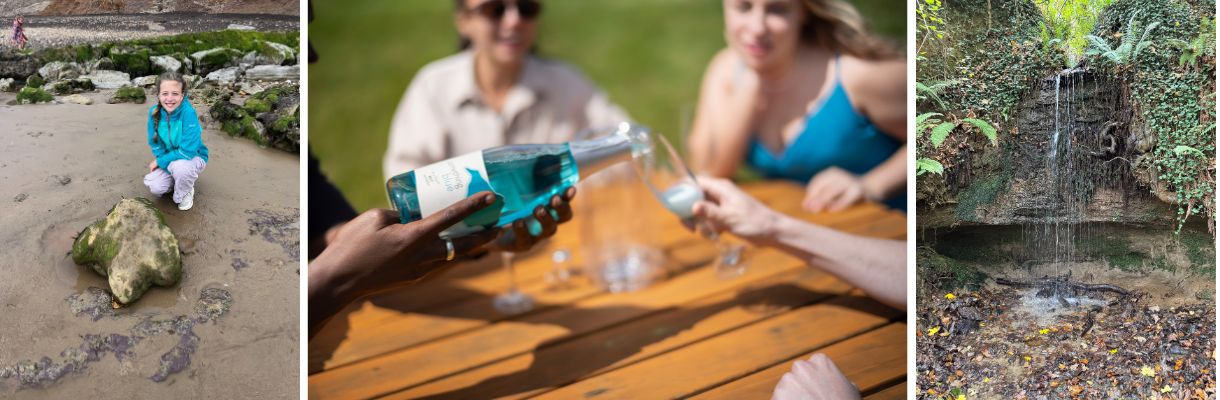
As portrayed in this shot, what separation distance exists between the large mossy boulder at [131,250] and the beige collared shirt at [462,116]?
69cm

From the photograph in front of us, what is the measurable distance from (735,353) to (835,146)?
2.71 feet

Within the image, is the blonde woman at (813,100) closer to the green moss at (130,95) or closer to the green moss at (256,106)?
the green moss at (256,106)

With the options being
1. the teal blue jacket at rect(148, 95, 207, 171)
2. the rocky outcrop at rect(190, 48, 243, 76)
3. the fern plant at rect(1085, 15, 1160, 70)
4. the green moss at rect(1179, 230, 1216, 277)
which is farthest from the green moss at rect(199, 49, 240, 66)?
the green moss at rect(1179, 230, 1216, 277)

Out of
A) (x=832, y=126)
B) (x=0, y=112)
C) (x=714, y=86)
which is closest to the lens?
(x=0, y=112)

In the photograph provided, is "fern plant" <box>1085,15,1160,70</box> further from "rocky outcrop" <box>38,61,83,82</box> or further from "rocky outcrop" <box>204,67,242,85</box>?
"rocky outcrop" <box>38,61,83,82</box>

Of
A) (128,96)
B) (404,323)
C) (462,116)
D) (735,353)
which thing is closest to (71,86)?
(128,96)

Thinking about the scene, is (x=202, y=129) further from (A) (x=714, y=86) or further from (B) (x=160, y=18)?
(A) (x=714, y=86)

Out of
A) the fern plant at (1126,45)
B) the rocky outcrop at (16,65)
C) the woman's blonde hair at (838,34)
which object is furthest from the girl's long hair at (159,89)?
the fern plant at (1126,45)

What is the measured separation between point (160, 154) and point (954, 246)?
1557mm

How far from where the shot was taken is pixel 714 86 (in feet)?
8.03

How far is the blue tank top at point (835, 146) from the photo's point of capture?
2.25 meters

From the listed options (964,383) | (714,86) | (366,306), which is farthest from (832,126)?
(366,306)

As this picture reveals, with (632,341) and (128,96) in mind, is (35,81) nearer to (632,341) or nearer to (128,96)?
(128,96)

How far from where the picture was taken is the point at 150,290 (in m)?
1.66
